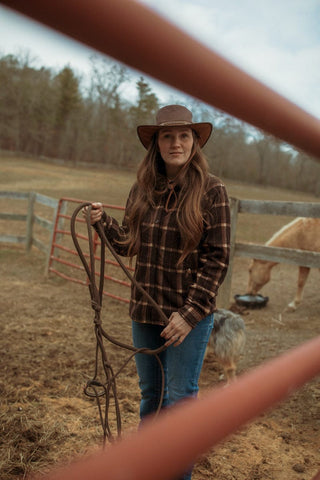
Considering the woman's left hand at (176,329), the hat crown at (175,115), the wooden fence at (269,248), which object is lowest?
the woman's left hand at (176,329)

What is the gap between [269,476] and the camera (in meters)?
2.18

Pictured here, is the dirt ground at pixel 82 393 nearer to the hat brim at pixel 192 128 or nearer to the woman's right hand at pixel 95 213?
the woman's right hand at pixel 95 213

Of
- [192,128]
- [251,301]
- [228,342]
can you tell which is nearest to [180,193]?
[192,128]

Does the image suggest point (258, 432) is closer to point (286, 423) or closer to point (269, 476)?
point (286, 423)

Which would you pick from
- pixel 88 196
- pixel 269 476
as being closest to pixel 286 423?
pixel 269 476

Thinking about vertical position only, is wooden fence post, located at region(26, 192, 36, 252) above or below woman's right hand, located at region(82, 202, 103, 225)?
below

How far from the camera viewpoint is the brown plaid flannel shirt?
177 centimetres

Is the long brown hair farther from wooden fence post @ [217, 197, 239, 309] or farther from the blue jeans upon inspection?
wooden fence post @ [217, 197, 239, 309]

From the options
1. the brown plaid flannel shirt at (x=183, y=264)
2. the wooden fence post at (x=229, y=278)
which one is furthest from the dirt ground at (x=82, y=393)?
the brown plaid flannel shirt at (x=183, y=264)

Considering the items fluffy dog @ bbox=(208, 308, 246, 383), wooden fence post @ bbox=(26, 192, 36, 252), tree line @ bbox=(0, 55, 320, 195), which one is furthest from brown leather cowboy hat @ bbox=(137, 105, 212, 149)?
tree line @ bbox=(0, 55, 320, 195)

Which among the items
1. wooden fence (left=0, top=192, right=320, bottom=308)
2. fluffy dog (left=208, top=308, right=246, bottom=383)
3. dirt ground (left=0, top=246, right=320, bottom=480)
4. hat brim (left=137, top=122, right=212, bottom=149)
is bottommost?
dirt ground (left=0, top=246, right=320, bottom=480)

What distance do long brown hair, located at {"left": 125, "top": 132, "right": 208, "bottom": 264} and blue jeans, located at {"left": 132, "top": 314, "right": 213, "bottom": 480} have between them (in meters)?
0.39

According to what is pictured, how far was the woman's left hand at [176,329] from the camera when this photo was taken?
172 centimetres

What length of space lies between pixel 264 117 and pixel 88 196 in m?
17.5
